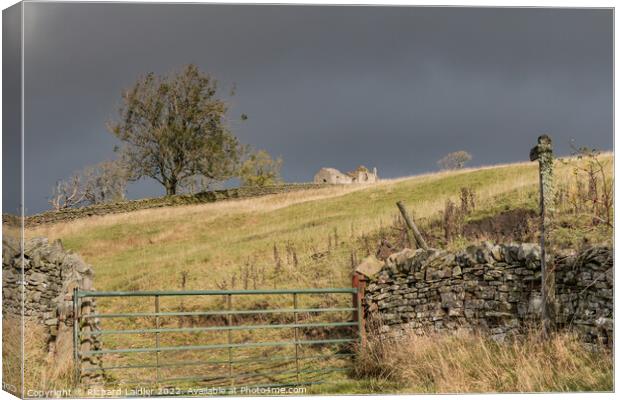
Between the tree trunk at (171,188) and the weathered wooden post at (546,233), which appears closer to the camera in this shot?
the weathered wooden post at (546,233)

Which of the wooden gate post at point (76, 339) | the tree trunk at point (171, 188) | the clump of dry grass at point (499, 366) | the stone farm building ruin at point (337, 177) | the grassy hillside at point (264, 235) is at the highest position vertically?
the stone farm building ruin at point (337, 177)

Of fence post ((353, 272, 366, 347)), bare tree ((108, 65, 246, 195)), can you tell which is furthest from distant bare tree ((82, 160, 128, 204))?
fence post ((353, 272, 366, 347))

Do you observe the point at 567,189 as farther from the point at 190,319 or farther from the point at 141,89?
the point at 141,89

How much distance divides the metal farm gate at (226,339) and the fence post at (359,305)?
2 centimetres

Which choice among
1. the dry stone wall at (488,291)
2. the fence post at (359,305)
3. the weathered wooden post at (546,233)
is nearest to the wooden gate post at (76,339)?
the fence post at (359,305)

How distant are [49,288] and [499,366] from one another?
24.6 feet

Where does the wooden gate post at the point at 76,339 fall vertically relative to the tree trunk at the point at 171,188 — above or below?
below

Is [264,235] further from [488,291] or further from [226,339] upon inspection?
[488,291]

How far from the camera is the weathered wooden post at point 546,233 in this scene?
8.47 metres

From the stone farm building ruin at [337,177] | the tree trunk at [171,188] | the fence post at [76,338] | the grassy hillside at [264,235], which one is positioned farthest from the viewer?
the stone farm building ruin at [337,177]

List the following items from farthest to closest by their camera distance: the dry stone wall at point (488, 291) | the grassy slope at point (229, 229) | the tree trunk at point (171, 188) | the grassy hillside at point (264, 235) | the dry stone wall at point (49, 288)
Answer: the tree trunk at point (171, 188) → the grassy slope at point (229, 229) → the grassy hillside at point (264, 235) → the dry stone wall at point (488, 291) → the dry stone wall at point (49, 288)

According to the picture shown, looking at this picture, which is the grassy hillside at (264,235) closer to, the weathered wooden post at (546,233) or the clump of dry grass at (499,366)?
the weathered wooden post at (546,233)

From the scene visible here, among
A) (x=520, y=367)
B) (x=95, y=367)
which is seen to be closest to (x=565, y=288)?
(x=520, y=367)

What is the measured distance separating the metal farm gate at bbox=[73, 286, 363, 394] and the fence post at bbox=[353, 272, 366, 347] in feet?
0.08
